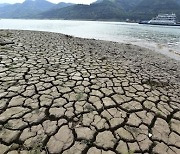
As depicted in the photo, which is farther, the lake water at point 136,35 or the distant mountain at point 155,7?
the distant mountain at point 155,7

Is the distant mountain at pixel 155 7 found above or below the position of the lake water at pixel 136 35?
above

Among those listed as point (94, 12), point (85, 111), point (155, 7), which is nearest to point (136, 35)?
point (85, 111)

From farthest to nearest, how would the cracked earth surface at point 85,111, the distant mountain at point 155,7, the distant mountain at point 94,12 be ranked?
1. the distant mountain at point 155,7
2. the distant mountain at point 94,12
3. the cracked earth surface at point 85,111

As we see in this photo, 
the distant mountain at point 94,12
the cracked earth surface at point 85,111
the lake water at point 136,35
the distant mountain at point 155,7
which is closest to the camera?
the cracked earth surface at point 85,111

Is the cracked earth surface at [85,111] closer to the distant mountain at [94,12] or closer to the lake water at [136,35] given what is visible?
the lake water at [136,35]

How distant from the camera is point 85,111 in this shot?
10.8 ft

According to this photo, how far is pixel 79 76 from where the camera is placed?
4.94 meters

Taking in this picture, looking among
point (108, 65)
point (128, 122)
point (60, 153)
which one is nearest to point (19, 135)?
point (60, 153)

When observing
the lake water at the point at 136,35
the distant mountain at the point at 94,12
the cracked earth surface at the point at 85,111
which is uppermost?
the distant mountain at the point at 94,12

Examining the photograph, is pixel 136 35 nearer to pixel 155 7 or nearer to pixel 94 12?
pixel 94 12

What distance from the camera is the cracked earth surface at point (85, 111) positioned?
8.46 ft

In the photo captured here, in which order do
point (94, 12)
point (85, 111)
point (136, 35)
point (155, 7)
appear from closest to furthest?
point (85, 111)
point (136, 35)
point (155, 7)
point (94, 12)

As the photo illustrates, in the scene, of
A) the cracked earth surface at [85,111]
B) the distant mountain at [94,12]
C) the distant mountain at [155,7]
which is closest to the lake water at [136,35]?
the cracked earth surface at [85,111]

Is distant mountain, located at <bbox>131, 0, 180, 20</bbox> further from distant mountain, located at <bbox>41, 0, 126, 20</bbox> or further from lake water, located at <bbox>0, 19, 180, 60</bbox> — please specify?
lake water, located at <bbox>0, 19, 180, 60</bbox>
